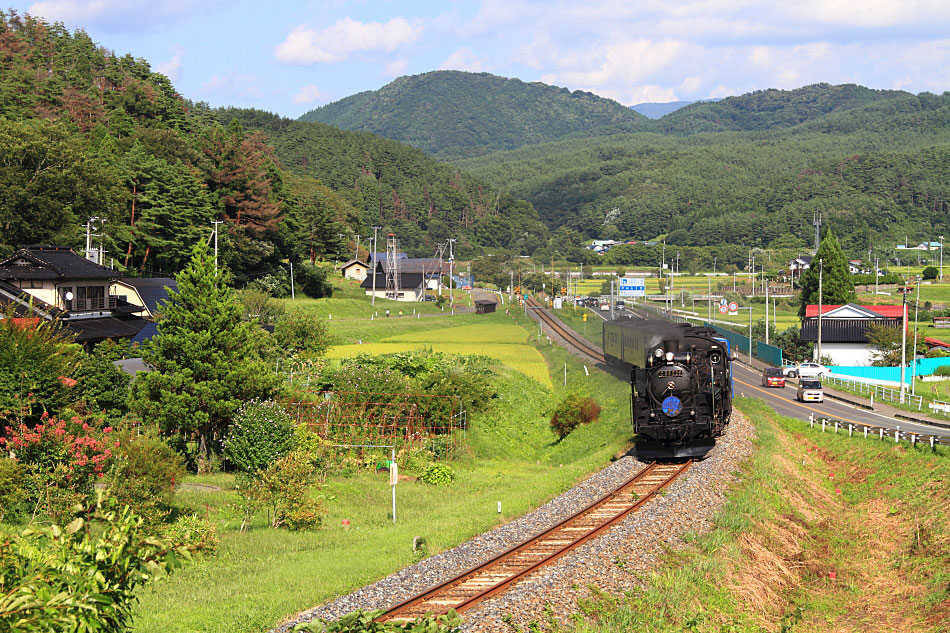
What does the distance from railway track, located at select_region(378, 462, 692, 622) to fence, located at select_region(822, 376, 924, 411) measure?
31674mm

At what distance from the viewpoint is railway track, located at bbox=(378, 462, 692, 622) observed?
15.0m

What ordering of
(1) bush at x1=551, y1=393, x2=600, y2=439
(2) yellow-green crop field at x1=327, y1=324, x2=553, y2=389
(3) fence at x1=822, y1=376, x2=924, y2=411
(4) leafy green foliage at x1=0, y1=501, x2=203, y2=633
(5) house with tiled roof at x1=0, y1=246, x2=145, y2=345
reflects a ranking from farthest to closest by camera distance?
(2) yellow-green crop field at x1=327, y1=324, x2=553, y2=389 → (3) fence at x1=822, y1=376, x2=924, y2=411 → (5) house with tiled roof at x1=0, y1=246, x2=145, y2=345 → (1) bush at x1=551, y1=393, x2=600, y2=439 → (4) leafy green foliage at x1=0, y1=501, x2=203, y2=633

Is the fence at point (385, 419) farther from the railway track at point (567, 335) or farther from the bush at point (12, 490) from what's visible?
the railway track at point (567, 335)

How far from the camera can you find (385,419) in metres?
38.2

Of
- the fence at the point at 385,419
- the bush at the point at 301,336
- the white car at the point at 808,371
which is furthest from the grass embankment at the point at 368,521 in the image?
the white car at the point at 808,371

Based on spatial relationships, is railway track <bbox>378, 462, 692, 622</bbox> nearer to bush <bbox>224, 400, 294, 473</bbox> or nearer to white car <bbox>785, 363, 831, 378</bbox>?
bush <bbox>224, 400, 294, 473</bbox>

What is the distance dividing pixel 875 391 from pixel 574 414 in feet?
85.3

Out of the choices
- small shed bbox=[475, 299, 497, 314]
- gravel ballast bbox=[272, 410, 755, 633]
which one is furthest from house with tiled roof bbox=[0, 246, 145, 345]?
small shed bbox=[475, 299, 497, 314]

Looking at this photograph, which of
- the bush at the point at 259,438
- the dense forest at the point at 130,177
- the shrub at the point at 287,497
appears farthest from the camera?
the dense forest at the point at 130,177

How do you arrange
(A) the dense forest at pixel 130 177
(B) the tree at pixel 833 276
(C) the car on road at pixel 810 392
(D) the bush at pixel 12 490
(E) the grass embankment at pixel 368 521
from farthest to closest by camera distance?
(B) the tree at pixel 833 276 < (A) the dense forest at pixel 130 177 < (C) the car on road at pixel 810 392 < (D) the bush at pixel 12 490 < (E) the grass embankment at pixel 368 521

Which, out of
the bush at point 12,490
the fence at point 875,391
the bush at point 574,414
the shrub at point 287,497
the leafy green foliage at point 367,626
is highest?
the leafy green foliage at point 367,626

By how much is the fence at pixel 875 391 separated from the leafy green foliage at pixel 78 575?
49673 millimetres

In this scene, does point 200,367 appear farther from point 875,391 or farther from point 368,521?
point 875,391

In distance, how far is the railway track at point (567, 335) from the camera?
6530 centimetres
